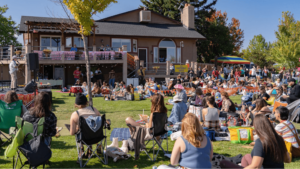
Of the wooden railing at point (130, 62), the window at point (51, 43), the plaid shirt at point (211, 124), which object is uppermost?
the window at point (51, 43)

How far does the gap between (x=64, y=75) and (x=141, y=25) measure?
35.0ft

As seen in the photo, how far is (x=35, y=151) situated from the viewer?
4.34 m

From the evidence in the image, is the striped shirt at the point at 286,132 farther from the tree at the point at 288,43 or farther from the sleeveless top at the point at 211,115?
the tree at the point at 288,43

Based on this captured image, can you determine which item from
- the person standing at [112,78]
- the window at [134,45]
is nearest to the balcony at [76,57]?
the person standing at [112,78]

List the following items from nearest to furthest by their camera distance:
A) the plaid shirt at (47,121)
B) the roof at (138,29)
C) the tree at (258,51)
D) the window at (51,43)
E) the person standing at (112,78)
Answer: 1. the plaid shirt at (47,121)
2. the person standing at (112,78)
3. the window at (51,43)
4. the roof at (138,29)
5. the tree at (258,51)

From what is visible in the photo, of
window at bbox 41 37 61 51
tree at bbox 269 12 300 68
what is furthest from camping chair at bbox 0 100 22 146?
tree at bbox 269 12 300 68

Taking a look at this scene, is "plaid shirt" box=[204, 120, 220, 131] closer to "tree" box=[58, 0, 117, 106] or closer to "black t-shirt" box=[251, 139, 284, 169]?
"black t-shirt" box=[251, 139, 284, 169]

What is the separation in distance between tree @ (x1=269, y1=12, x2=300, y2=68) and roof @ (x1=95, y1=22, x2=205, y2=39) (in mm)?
10544

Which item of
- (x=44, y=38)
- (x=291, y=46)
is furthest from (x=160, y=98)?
(x=291, y=46)

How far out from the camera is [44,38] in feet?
82.0

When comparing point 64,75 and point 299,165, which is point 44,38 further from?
point 299,165

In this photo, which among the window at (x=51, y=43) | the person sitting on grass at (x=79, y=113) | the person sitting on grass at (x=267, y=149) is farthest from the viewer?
the window at (x=51, y=43)

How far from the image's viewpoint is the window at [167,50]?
2902cm

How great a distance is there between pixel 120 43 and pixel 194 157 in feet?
81.4
